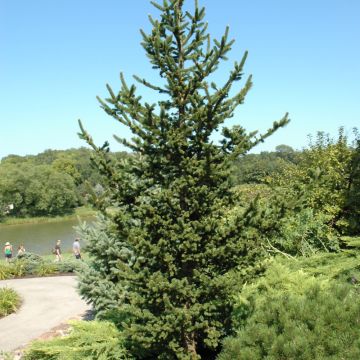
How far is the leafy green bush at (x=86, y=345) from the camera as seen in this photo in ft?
19.3

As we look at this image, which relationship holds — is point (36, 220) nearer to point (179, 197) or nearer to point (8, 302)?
point (8, 302)

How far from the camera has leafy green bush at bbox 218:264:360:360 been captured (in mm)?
4090

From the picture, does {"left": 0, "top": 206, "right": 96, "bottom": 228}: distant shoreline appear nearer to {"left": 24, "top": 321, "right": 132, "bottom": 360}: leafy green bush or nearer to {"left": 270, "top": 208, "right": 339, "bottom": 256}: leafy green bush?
{"left": 270, "top": 208, "right": 339, "bottom": 256}: leafy green bush

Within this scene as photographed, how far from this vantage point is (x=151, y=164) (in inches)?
208

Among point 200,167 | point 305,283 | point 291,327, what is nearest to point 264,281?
point 305,283

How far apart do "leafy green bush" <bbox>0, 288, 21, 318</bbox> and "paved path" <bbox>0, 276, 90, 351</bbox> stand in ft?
0.74

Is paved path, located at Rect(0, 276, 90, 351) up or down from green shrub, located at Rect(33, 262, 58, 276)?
down

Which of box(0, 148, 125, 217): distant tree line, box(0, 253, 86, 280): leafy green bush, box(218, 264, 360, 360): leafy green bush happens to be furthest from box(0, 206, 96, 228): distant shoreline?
box(218, 264, 360, 360): leafy green bush

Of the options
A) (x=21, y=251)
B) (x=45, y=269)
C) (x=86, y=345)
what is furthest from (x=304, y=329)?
(x=21, y=251)

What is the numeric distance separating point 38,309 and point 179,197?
8.80 m

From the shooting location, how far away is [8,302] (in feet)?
38.3

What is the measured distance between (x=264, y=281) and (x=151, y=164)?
286 cm

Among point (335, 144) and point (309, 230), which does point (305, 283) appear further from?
point (335, 144)

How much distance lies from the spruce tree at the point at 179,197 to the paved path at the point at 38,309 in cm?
445
